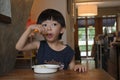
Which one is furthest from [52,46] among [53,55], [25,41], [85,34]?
[85,34]

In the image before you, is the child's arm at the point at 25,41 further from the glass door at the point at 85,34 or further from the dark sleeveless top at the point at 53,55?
the glass door at the point at 85,34

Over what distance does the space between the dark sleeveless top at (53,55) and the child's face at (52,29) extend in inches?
3.0

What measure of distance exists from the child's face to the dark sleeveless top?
0.08 m

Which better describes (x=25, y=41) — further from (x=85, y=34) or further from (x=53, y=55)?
(x=85, y=34)

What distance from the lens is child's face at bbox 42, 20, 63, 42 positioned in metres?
1.37

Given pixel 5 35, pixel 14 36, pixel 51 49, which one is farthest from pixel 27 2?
pixel 51 49

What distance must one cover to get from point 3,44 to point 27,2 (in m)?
0.73

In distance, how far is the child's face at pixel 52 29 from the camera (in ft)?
4.48

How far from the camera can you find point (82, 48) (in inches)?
509

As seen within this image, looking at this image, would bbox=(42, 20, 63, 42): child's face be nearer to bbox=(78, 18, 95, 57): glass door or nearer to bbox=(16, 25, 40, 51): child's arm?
bbox=(16, 25, 40, 51): child's arm

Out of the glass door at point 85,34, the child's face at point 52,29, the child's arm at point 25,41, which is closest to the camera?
the child's arm at point 25,41

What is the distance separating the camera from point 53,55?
142 centimetres

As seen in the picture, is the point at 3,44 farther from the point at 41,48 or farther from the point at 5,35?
the point at 41,48

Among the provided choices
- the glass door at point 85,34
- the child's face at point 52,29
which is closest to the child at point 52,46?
the child's face at point 52,29
